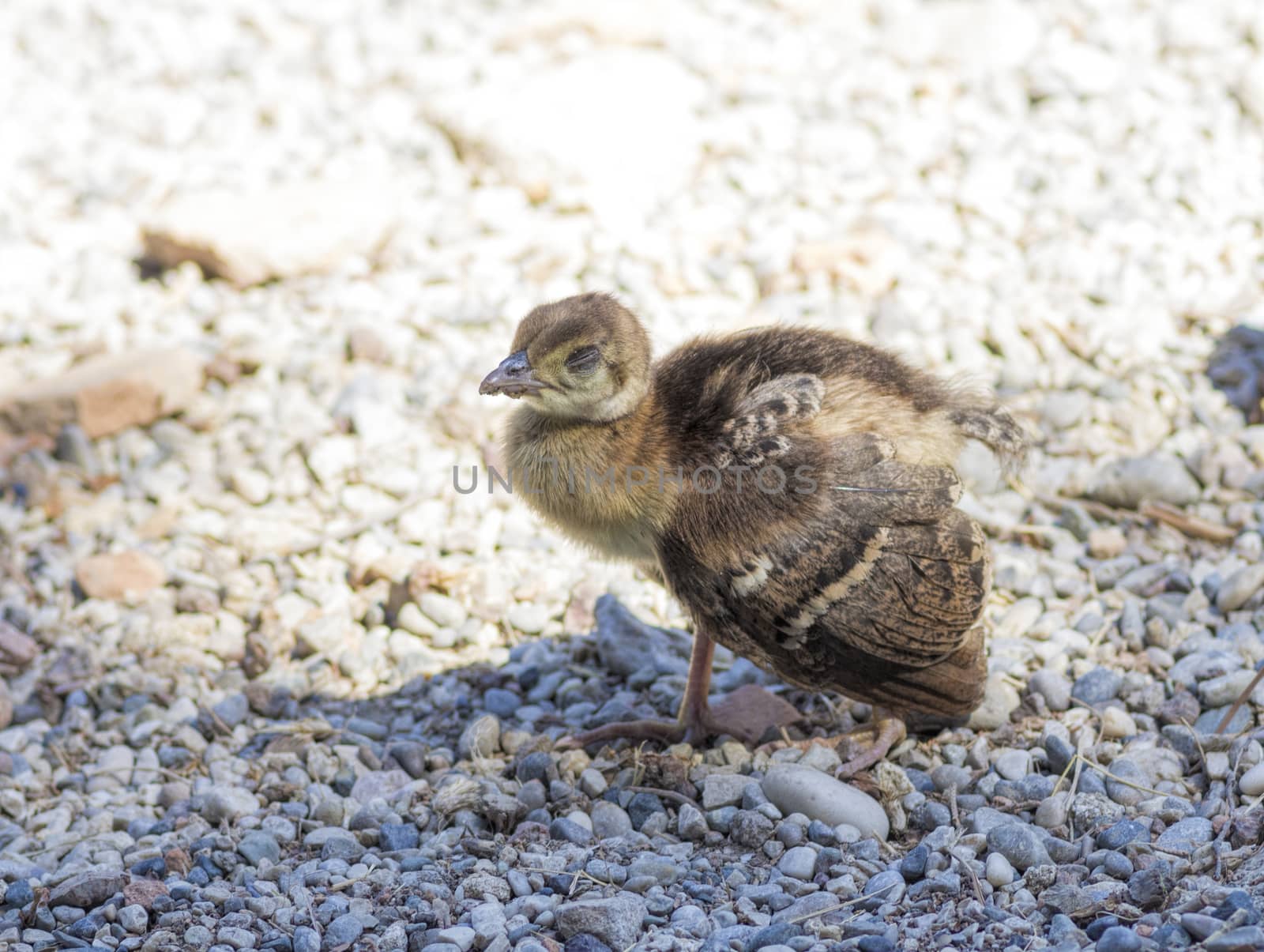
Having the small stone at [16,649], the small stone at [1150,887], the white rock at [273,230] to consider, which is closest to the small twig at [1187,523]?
the small stone at [1150,887]

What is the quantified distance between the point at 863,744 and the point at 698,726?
51 centimetres

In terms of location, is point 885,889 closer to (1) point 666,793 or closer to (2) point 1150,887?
(2) point 1150,887

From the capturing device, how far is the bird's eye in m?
3.52

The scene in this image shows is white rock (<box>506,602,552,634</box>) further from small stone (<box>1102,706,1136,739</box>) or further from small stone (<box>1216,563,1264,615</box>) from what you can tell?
small stone (<box>1216,563,1264,615</box>)

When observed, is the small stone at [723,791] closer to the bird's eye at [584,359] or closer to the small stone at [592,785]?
the small stone at [592,785]

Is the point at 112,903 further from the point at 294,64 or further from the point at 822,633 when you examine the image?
the point at 294,64

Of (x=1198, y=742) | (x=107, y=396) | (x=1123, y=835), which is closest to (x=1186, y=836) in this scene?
(x=1123, y=835)

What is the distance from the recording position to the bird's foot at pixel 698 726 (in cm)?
393

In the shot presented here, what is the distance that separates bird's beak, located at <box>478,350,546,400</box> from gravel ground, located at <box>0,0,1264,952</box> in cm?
112

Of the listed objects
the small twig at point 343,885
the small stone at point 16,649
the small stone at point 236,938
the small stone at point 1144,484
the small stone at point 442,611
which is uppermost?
the small stone at point 1144,484

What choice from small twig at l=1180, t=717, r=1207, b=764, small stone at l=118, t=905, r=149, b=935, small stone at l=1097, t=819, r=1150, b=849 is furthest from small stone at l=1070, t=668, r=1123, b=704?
small stone at l=118, t=905, r=149, b=935

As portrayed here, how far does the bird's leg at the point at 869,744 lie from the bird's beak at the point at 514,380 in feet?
4.34

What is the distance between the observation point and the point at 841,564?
3482 millimetres

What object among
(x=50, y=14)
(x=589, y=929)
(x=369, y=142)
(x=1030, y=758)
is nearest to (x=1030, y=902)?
(x=1030, y=758)
